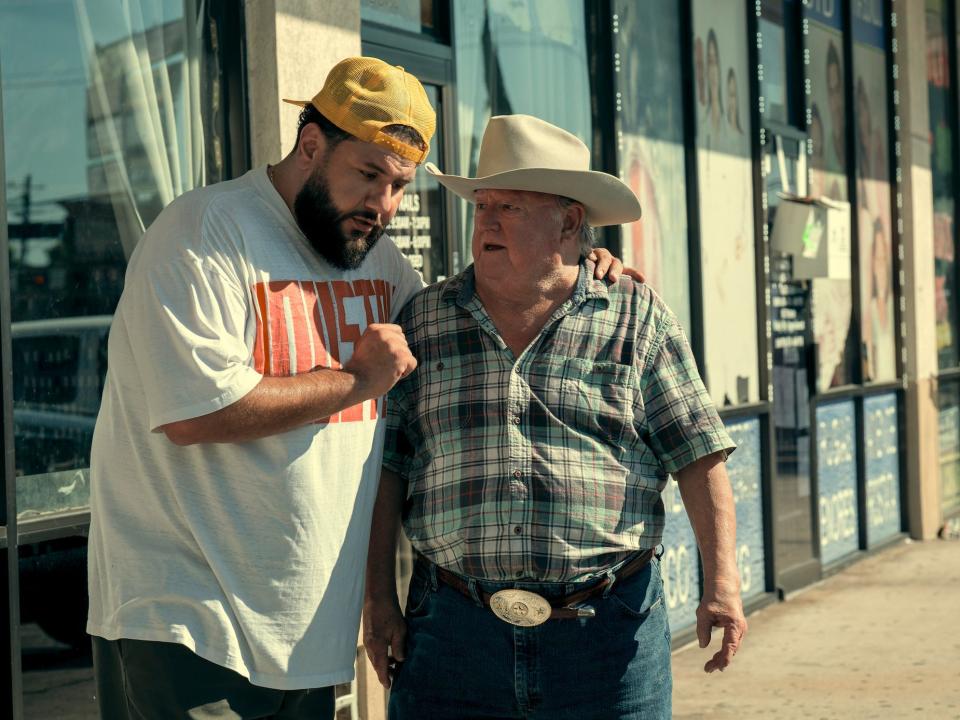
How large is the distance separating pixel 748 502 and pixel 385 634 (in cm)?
454

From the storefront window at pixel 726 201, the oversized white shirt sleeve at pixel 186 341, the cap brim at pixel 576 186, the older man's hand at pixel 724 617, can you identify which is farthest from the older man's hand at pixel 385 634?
the storefront window at pixel 726 201

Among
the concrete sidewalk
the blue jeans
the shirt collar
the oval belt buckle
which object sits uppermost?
the shirt collar

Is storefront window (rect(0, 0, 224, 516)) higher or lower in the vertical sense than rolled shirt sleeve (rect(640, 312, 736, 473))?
higher

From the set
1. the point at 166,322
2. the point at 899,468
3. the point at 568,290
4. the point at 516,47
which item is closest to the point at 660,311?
the point at 568,290

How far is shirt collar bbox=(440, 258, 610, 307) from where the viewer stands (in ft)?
9.86

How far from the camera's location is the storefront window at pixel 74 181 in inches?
146

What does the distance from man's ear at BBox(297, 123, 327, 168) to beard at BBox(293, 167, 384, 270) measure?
0.11 feet

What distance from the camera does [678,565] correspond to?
648 centimetres

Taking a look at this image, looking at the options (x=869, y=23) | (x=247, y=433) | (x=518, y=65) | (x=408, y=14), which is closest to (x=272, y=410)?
(x=247, y=433)

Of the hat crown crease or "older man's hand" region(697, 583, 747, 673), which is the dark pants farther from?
the hat crown crease

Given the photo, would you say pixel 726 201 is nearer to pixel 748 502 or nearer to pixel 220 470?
pixel 748 502

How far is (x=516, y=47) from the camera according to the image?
5789 mm

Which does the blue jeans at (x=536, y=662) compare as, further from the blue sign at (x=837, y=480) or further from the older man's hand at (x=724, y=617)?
the blue sign at (x=837, y=480)

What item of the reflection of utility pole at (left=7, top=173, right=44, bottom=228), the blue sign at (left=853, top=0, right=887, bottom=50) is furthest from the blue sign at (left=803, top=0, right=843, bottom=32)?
the reflection of utility pole at (left=7, top=173, right=44, bottom=228)
